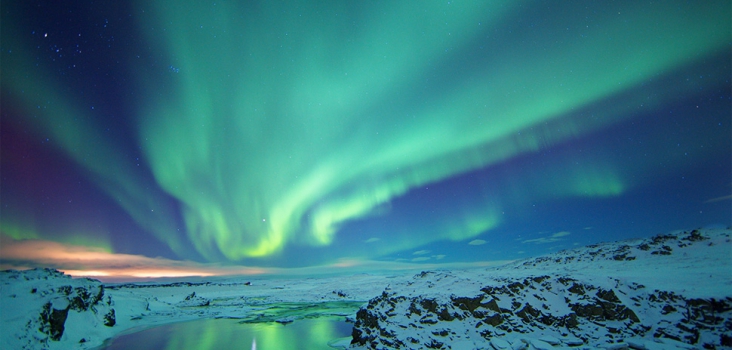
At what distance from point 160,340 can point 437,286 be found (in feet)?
64.7

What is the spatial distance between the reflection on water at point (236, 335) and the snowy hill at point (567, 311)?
15.1 ft

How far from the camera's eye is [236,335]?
19.4 metres

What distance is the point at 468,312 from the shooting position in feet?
51.0

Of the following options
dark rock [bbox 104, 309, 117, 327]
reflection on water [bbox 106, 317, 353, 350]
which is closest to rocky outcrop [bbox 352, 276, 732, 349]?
reflection on water [bbox 106, 317, 353, 350]

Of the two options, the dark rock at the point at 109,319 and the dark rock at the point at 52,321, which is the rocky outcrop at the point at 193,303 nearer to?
the dark rock at the point at 109,319

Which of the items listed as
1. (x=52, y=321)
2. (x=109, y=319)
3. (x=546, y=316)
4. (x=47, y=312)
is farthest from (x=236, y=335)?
(x=546, y=316)

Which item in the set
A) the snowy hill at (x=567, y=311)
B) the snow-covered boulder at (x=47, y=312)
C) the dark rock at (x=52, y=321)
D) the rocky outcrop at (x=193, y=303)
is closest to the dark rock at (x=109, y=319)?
the snow-covered boulder at (x=47, y=312)

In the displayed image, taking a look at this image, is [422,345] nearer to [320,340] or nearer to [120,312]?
[320,340]

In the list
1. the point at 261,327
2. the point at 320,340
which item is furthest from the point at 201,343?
the point at 320,340

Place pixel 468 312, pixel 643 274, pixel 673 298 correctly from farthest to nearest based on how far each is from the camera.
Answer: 1. pixel 643 274
2. pixel 468 312
3. pixel 673 298

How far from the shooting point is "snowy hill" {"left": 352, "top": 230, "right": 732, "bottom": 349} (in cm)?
1177

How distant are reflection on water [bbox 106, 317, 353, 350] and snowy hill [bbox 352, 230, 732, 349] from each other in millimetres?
4596

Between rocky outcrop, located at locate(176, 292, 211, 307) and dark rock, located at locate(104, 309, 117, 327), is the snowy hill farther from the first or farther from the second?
rocky outcrop, located at locate(176, 292, 211, 307)

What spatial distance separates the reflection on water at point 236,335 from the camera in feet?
54.7
